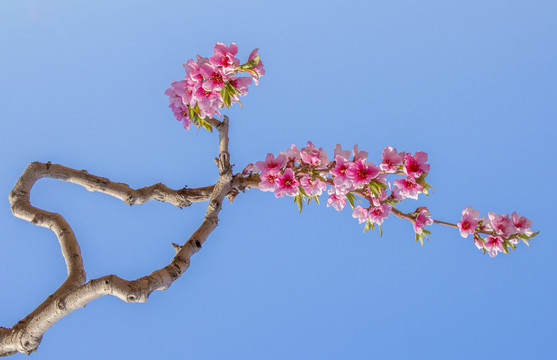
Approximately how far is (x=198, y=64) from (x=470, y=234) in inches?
62.7

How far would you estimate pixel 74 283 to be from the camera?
2.20 meters

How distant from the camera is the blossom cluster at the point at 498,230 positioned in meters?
2.40

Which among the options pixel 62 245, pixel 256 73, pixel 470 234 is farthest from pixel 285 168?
pixel 62 245

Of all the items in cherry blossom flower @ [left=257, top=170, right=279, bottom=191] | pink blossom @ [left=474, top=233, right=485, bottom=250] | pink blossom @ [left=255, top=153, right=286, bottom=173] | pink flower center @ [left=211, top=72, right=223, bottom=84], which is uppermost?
pink blossom @ [left=474, top=233, right=485, bottom=250]

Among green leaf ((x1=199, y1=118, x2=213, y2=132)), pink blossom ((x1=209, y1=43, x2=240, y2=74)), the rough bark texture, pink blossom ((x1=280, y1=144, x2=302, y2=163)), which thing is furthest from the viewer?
green leaf ((x1=199, y1=118, x2=213, y2=132))

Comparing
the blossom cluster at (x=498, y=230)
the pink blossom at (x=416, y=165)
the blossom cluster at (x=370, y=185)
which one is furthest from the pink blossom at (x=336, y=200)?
the blossom cluster at (x=498, y=230)

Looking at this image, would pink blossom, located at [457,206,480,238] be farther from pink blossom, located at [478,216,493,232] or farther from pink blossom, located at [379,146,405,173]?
pink blossom, located at [379,146,405,173]

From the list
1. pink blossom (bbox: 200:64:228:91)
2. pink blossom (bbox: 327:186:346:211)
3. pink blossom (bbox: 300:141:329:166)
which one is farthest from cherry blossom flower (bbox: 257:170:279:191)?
pink blossom (bbox: 200:64:228:91)

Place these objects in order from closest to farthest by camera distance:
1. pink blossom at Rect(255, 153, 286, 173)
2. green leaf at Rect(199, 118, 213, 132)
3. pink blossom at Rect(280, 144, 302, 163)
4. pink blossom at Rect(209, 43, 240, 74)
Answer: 1. pink blossom at Rect(209, 43, 240, 74)
2. pink blossom at Rect(255, 153, 286, 173)
3. pink blossom at Rect(280, 144, 302, 163)
4. green leaf at Rect(199, 118, 213, 132)

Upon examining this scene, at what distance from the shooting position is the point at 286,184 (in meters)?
2.27

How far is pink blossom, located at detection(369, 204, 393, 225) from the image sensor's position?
236cm

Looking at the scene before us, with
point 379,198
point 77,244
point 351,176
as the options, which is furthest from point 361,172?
point 77,244

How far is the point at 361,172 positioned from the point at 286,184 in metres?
0.36

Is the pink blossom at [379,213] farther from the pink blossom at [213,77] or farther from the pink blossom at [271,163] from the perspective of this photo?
the pink blossom at [213,77]
